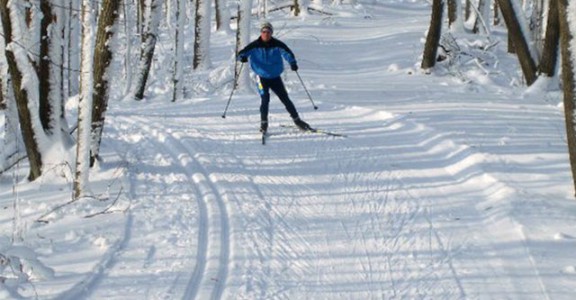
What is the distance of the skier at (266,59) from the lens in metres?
11.2

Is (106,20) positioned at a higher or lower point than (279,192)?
higher

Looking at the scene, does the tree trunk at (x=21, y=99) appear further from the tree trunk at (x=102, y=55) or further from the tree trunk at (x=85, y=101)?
the tree trunk at (x=85, y=101)

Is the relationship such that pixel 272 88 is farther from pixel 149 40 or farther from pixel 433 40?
pixel 149 40

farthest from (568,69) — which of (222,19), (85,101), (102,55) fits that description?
(222,19)

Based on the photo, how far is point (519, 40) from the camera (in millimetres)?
16266

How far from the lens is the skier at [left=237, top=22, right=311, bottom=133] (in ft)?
36.7

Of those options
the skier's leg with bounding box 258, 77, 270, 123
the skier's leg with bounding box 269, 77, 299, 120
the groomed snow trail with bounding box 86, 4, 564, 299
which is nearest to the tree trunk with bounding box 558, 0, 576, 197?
the groomed snow trail with bounding box 86, 4, 564, 299

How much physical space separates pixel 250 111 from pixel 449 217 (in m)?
7.13

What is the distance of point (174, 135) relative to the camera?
39.1 feet

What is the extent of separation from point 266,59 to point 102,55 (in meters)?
3.21

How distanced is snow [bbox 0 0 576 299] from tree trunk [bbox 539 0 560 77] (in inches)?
56.8

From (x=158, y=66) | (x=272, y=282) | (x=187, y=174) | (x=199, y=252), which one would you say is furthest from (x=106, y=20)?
(x=158, y=66)

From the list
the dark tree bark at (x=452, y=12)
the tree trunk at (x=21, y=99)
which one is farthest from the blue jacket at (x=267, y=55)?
the dark tree bark at (x=452, y=12)

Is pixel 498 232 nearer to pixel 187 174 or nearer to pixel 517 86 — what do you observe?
pixel 187 174
